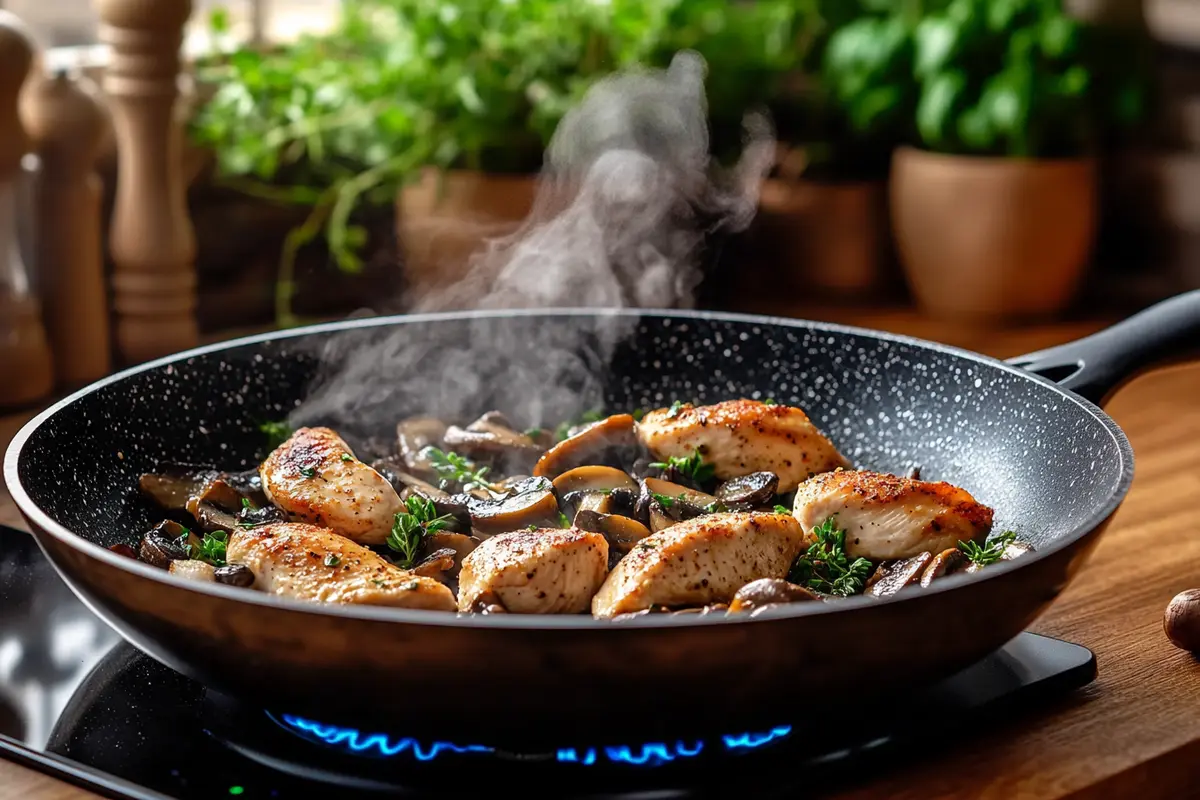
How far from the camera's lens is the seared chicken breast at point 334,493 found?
1.21m

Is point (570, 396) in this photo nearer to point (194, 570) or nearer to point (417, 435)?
point (417, 435)

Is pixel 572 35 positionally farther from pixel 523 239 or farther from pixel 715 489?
pixel 715 489

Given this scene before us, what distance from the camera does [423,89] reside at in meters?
2.32

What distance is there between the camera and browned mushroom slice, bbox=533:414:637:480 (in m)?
1.42

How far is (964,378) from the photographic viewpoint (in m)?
1.47

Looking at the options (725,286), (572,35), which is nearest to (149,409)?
(572,35)

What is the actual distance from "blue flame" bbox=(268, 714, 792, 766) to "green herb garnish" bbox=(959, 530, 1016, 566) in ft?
0.92

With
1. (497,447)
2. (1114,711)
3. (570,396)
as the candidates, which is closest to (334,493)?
(497,447)

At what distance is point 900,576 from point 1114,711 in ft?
0.63

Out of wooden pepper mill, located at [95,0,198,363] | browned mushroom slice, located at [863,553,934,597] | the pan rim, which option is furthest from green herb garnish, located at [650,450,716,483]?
wooden pepper mill, located at [95,0,198,363]

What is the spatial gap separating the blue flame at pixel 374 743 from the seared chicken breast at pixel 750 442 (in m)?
0.50

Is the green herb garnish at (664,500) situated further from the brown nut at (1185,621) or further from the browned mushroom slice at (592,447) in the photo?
the brown nut at (1185,621)

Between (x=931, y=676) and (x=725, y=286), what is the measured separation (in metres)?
1.88

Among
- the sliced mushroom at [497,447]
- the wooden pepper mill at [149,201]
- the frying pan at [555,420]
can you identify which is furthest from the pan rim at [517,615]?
the wooden pepper mill at [149,201]
